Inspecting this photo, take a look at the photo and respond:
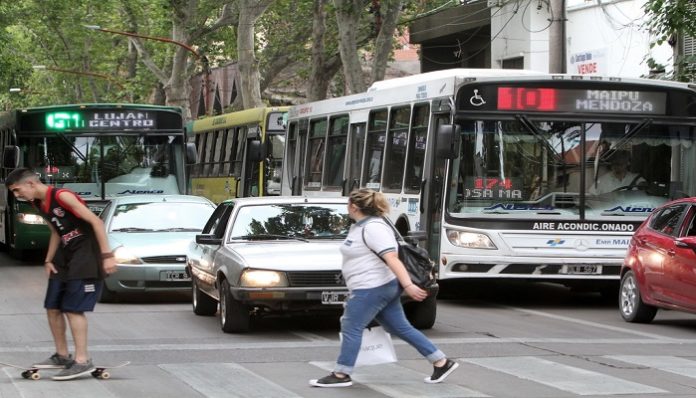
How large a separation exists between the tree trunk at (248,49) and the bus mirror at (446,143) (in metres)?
22.1

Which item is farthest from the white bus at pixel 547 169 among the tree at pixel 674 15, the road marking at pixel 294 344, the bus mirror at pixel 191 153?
the bus mirror at pixel 191 153

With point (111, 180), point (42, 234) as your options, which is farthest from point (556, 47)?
point (42, 234)

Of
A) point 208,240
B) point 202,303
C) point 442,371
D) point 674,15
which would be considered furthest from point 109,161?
point 442,371

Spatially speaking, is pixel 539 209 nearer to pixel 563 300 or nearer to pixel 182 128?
pixel 563 300

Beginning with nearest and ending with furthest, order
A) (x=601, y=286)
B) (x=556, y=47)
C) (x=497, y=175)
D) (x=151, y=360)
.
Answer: (x=151, y=360) < (x=497, y=175) < (x=601, y=286) < (x=556, y=47)

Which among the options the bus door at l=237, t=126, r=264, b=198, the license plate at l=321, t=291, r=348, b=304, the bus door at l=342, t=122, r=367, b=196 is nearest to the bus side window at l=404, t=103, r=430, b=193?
the bus door at l=342, t=122, r=367, b=196

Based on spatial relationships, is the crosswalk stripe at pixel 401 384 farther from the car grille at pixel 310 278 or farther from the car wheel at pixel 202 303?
the car wheel at pixel 202 303

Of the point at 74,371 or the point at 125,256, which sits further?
the point at 125,256

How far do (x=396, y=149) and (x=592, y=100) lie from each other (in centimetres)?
314

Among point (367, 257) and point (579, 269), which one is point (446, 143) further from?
point (367, 257)

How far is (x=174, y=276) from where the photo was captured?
53.5 ft

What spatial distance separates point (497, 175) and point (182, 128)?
934cm

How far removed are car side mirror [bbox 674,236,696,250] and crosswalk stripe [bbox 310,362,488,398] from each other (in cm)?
430

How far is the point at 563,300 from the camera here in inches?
718
